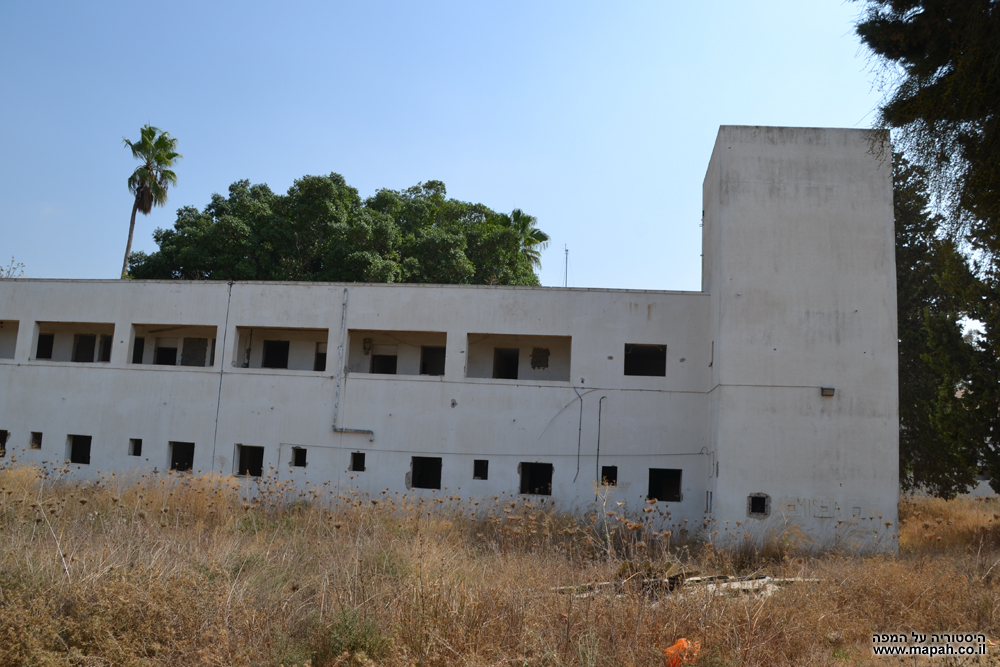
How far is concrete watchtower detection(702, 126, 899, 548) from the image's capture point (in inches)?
571

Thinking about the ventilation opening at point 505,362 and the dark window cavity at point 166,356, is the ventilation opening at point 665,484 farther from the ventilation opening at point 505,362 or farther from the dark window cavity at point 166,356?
the dark window cavity at point 166,356

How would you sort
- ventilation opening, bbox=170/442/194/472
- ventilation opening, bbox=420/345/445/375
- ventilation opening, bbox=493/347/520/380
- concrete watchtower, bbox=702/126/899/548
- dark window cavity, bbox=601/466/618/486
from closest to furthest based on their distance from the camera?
concrete watchtower, bbox=702/126/899/548
dark window cavity, bbox=601/466/618/486
ventilation opening, bbox=170/442/194/472
ventilation opening, bbox=493/347/520/380
ventilation opening, bbox=420/345/445/375

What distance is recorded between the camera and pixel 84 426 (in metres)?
19.6

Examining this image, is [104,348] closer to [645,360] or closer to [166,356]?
[166,356]

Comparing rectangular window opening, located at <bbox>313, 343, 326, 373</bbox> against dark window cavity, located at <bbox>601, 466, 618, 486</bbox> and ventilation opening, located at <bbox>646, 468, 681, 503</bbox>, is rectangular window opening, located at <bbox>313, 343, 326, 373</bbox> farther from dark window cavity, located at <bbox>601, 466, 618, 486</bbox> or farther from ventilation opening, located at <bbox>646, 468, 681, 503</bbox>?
ventilation opening, located at <bbox>646, 468, 681, 503</bbox>

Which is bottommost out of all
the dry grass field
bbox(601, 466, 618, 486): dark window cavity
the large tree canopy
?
the dry grass field

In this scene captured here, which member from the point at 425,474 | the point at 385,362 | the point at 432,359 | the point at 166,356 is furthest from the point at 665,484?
the point at 166,356

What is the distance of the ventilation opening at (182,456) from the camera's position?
19297 mm

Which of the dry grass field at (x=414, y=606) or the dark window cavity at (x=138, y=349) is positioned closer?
the dry grass field at (x=414, y=606)

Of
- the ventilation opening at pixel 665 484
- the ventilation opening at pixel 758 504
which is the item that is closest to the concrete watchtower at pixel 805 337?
the ventilation opening at pixel 758 504

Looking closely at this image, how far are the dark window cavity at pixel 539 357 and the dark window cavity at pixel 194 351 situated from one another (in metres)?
9.49

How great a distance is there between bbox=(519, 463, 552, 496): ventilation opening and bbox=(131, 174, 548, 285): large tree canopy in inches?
456

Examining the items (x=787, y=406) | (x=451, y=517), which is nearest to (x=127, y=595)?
(x=451, y=517)

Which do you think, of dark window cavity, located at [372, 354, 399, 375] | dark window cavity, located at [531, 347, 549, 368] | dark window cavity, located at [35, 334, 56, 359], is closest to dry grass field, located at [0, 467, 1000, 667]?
dark window cavity, located at [531, 347, 549, 368]
